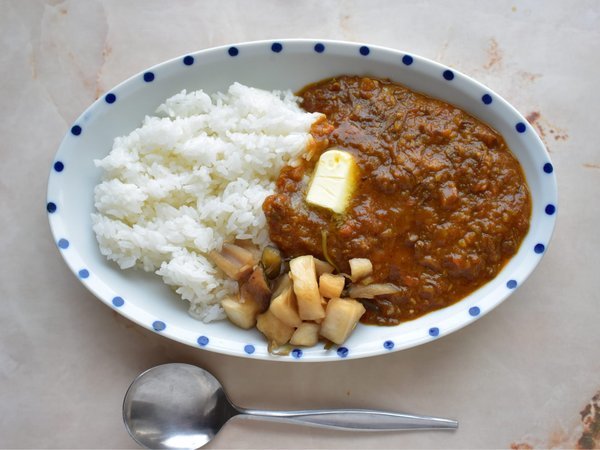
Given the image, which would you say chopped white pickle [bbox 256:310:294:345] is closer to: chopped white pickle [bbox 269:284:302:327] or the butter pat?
chopped white pickle [bbox 269:284:302:327]

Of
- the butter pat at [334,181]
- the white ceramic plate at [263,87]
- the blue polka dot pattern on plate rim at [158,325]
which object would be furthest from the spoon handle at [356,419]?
the butter pat at [334,181]

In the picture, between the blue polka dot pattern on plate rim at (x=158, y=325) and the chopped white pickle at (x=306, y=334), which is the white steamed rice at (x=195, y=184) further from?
the chopped white pickle at (x=306, y=334)

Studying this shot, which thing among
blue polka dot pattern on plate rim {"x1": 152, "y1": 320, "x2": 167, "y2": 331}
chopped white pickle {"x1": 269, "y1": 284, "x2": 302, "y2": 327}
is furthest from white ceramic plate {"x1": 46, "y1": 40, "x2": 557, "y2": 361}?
chopped white pickle {"x1": 269, "y1": 284, "x2": 302, "y2": 327}

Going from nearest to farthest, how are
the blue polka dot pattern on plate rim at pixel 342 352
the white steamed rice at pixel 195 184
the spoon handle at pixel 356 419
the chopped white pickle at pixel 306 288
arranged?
the chopped white pickle at pixel 306 288 < the blue polka dot pattern on plate rim at pixel 342 352 < the white steamed rice at pixel 195 184 < the spoon handle at pixel 356 419

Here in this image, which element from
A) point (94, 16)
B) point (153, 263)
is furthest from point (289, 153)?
point (94, 16)

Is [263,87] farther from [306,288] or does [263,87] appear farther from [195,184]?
[306,288]
